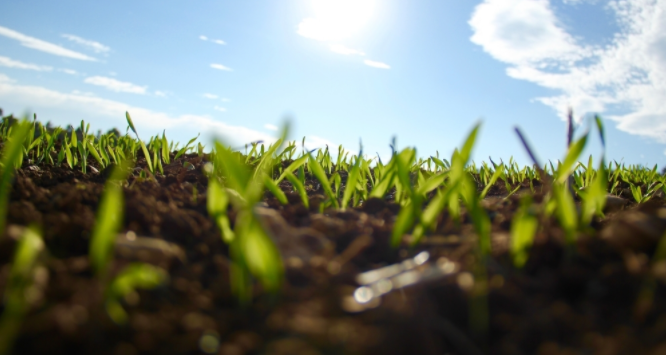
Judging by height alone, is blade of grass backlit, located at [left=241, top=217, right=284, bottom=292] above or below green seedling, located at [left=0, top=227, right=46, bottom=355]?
above

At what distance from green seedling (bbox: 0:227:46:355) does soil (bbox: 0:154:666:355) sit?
0.02m

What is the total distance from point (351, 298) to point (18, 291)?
50cm

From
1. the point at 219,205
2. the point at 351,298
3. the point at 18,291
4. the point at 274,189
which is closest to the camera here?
the point at 18,291

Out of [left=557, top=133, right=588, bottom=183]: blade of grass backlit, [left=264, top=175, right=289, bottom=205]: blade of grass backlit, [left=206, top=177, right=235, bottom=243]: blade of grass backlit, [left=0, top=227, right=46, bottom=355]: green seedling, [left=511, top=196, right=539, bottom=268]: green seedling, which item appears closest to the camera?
[left=0, top=227, right=46, bottom=355]: green seedling

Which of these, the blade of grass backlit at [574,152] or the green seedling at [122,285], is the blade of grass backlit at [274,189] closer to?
the green seedling at [122,285]

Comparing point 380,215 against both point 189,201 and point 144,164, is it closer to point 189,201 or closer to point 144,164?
point 189,201

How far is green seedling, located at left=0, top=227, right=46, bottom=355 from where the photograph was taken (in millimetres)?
562

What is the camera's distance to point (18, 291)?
600mm

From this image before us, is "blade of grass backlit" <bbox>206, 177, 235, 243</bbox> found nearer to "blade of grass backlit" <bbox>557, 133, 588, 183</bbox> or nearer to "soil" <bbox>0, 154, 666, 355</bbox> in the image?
"soil" <bbox>0, 154, 666, 355</bbox>

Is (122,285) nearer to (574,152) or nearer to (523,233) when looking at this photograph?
(523,233)

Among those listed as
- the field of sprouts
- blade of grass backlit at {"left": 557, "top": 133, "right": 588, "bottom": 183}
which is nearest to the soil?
the field of sprouts

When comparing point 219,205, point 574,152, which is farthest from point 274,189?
point 574,152

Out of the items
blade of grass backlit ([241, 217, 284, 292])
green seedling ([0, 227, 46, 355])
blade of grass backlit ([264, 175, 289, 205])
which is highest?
blade of grass backlit ([264, 175, 289, 205])

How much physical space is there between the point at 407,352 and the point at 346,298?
13 centimetres
